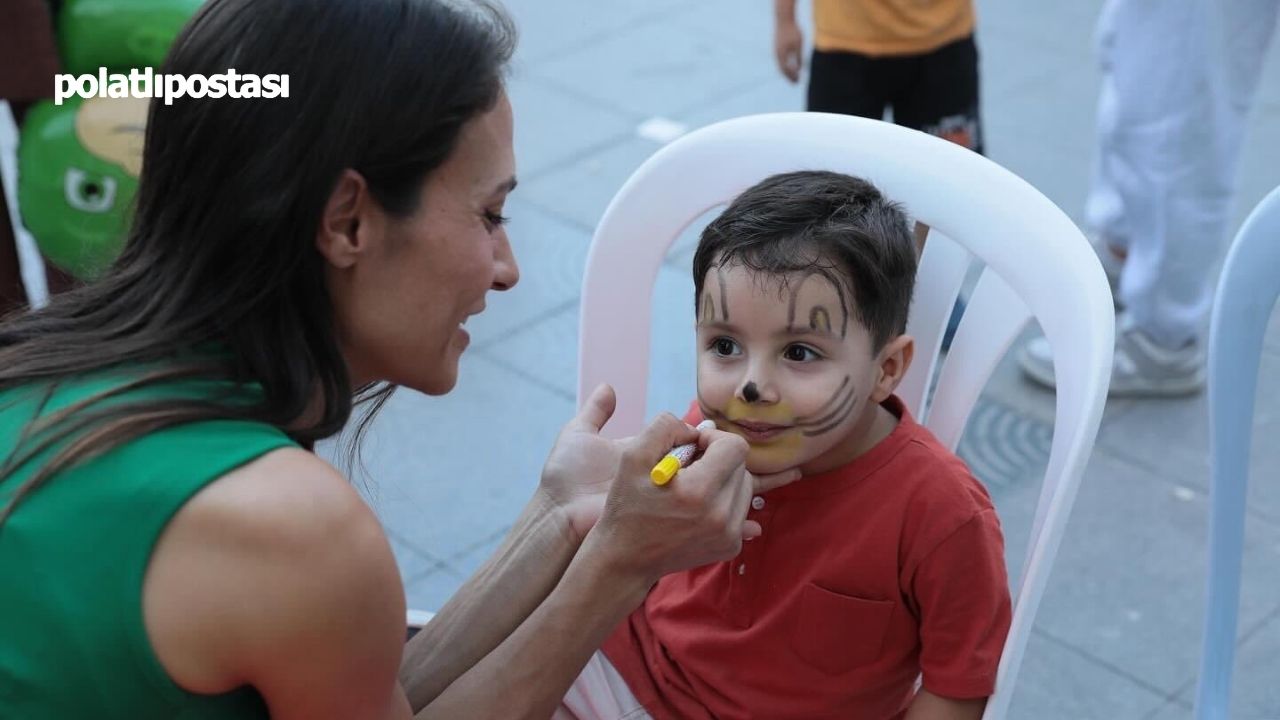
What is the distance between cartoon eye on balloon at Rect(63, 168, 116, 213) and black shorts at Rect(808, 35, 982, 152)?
135 centimetres

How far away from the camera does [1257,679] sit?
2.18 meters

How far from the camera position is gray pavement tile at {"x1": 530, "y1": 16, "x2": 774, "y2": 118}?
13.8ft

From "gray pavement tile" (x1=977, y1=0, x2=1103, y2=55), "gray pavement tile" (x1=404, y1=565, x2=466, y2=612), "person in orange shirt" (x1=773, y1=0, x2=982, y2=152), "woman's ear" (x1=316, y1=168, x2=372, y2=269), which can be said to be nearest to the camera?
"woman's ear" (x1=316, y1=168, x2=372, y2=269)

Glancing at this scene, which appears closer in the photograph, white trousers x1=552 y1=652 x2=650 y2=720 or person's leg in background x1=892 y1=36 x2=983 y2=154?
white trousers x1=552 y1=652 x2=650 y2=720

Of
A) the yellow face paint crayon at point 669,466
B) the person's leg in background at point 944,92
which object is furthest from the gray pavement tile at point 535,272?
the yellow face paint crayon at point 669,466

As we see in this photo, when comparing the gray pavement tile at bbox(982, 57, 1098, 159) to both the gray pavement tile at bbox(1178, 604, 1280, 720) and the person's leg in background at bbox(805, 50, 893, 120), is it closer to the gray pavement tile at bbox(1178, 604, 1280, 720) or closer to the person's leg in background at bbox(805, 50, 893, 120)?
the person's leg in background at bbox(805, 50, 893, 120)

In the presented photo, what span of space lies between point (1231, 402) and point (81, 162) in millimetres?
1937

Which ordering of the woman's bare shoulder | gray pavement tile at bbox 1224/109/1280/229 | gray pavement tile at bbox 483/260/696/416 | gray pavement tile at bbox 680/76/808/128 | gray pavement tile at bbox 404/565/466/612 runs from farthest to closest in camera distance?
gray pavement tile at bbox 680/76/808/128, gray pavement tile at bbox 1224/109/1280/229, gray pavement tile at bbox 483/260/696/416, gray pavement tile at bbox 404/565/466/612, the woman's bare shoulder

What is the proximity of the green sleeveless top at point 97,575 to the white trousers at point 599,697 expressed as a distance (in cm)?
55

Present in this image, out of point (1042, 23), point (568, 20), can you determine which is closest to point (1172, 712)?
point (1042, 23)

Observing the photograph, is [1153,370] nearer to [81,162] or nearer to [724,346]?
[724,346]

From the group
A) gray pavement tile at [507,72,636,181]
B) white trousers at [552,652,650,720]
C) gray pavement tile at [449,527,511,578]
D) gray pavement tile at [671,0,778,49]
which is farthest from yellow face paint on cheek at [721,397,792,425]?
gray pavement tile at [671,0,778,49]

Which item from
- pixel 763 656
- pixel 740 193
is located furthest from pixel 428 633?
pixel 740 193

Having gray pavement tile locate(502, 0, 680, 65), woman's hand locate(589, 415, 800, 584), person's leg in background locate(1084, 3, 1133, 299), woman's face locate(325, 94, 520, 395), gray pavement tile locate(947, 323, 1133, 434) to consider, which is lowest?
gray pavement tile locate(502, 0, 680, 65)
